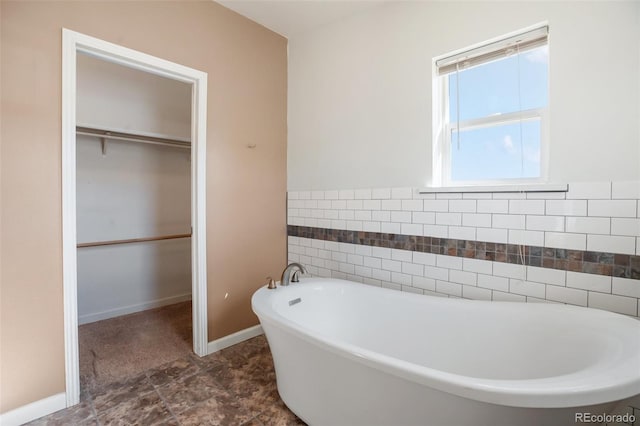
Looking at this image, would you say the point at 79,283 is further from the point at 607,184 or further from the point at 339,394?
the point at 607,184

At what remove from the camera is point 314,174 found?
2.54 meters

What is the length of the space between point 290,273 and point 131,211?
2.10 meters

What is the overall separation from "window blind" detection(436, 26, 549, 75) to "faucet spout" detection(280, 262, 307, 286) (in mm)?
1582

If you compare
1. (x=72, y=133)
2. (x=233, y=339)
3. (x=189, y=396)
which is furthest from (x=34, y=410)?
(x=72, y=133)

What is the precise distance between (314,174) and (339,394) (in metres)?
1.71

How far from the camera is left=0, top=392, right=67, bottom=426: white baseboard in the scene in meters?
1.46

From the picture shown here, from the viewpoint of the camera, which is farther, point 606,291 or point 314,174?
point 314,174

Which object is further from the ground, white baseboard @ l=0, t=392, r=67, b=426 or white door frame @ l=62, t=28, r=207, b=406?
white door frame @ l=62, t=28, r=207, b=406

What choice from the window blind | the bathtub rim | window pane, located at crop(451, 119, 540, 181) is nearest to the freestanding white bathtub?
the bathtub rim

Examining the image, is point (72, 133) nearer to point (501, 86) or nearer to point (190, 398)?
point (190, 398)

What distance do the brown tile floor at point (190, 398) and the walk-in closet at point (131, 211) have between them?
1.14 ft

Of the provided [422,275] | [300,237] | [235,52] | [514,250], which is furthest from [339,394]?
[235,52]

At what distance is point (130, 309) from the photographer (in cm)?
301

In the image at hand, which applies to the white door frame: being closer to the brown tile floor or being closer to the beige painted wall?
the beige painted wall
